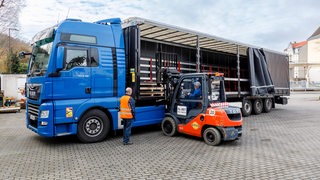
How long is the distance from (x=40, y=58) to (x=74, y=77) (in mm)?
1207

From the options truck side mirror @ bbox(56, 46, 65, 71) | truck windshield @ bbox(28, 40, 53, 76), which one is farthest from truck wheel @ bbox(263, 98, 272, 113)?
truck windshield @ bbox(28, 40, 53, 76)

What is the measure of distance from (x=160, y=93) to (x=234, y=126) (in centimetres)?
296

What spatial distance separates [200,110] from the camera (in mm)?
7359

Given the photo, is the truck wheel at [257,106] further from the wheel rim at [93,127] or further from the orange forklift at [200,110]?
the wheel rim at [93,127]

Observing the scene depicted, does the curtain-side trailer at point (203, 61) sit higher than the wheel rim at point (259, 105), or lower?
higher

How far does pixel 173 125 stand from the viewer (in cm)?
801

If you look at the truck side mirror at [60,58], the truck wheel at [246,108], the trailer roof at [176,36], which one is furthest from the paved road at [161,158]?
the truck wheel at [246,108]

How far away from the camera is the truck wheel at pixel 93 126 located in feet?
23.1

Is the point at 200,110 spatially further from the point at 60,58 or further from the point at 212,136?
the point at 60,58

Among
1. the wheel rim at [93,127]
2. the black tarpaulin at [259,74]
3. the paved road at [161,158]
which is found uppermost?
the black tarpaulin at [259,74]

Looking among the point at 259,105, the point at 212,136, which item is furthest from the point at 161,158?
the point at 259,105

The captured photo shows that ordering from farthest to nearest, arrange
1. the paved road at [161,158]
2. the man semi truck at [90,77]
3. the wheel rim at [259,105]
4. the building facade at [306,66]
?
the building facade at [306,66] → the wheel rim at [259,105] → the man semi truck at [90,77] → the paved road at [161,158]

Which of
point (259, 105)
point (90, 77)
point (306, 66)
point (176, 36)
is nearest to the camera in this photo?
point (90, 77)

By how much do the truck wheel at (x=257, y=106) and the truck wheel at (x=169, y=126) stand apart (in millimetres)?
7129
